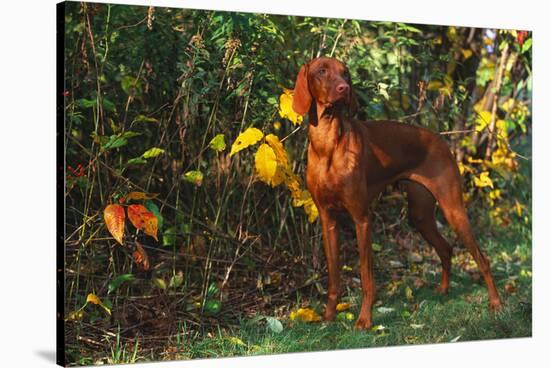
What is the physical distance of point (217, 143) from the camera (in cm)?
643

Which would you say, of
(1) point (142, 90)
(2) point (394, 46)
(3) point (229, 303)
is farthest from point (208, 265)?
(2) point (394, 46)

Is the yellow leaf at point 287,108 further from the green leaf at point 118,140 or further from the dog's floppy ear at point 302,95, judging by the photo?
the green leaf at point 118,140

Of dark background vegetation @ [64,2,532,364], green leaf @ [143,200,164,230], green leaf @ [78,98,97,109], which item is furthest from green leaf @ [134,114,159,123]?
green leaf @ [143,200,164,230]

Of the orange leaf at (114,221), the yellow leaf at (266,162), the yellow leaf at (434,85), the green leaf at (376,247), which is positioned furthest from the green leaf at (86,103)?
A: the yellow leaf at (434,85)

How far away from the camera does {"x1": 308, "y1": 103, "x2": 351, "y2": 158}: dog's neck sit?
648 cm

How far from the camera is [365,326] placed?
664 cm

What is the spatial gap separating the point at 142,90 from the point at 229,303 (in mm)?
1340

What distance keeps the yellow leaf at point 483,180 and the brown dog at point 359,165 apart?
2.08ft

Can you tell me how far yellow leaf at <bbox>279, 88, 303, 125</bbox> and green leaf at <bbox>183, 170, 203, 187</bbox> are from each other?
639 mm

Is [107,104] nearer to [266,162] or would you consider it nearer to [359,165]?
[266,162]

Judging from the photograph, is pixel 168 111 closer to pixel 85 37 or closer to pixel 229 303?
pixel 85 37

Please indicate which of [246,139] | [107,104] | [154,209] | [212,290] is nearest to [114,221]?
[154,209]

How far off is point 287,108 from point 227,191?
620mm

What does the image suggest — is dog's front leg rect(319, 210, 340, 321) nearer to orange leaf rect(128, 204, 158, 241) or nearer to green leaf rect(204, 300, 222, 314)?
green leaf rect(204, 300, 222, 314)
